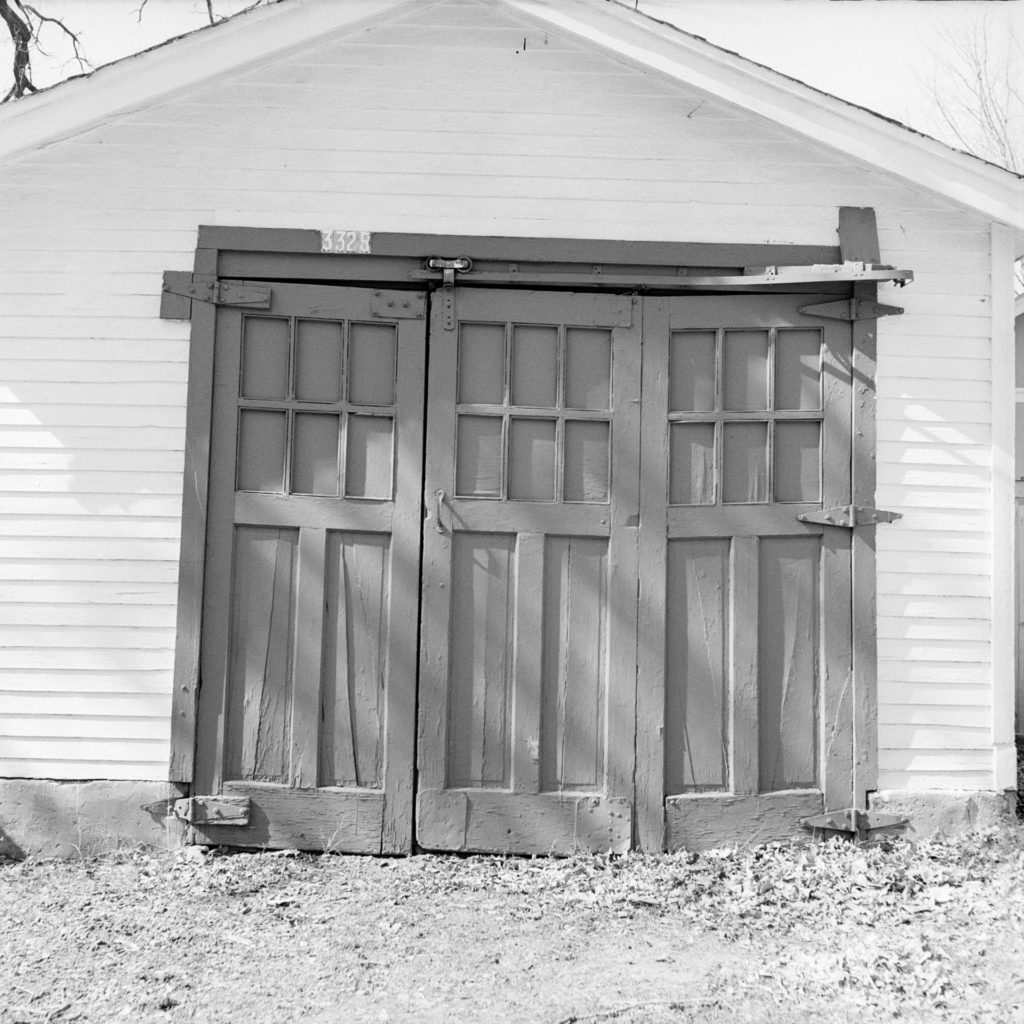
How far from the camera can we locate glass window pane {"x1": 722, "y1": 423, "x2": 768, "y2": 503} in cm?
430

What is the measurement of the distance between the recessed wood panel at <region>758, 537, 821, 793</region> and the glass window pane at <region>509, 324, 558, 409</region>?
3.90ft

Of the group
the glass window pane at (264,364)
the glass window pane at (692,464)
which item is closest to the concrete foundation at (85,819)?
the glass window pane at (264,364)

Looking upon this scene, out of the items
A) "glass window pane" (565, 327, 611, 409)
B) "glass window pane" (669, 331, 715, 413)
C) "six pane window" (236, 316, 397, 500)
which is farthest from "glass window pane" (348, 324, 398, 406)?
"glass window pane" (669, 331, 715, 413)

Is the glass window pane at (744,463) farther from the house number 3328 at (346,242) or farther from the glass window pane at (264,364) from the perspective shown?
the glass window pane at (264,364)

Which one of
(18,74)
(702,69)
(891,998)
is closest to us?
(891,998)

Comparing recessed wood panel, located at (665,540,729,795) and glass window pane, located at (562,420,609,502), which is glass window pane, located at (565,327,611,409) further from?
recessed wood panel, located at (665,540,729,795)

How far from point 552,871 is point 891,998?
146cm

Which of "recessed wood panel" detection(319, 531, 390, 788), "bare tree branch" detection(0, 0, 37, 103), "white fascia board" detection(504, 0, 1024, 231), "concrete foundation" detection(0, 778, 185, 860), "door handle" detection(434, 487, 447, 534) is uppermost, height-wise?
"bare tree branch" detection(0, 0, 37, 103)

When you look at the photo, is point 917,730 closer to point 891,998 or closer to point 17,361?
point 891,998

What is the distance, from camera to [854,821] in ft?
13.7

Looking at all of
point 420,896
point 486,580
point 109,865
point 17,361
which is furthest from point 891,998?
point 17,361

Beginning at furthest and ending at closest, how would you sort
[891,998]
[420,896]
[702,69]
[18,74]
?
[18,74], [702,69], [420,896], [891,998]

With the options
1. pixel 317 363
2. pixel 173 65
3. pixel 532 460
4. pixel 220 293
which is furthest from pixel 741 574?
pixel 173 65

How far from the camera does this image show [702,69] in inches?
163
